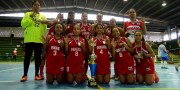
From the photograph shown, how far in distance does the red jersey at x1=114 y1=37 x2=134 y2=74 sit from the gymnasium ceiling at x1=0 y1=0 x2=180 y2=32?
726 inches

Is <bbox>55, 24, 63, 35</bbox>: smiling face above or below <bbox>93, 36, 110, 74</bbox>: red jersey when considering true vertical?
above

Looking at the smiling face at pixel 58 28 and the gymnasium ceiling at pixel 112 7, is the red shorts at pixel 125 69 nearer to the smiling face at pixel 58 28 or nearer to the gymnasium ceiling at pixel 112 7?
the smiling face at pixel 58 28

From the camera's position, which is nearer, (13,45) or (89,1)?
(89,1)

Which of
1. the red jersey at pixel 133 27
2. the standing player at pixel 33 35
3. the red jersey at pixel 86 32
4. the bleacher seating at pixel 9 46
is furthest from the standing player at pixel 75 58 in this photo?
the bleacher seating at pixel 9 46

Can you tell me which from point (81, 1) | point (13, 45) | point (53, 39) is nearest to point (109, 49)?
point (53, 39)

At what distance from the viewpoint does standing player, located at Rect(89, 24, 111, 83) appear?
4.38 m

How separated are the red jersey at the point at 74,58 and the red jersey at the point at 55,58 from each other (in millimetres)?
151

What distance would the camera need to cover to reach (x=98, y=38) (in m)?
4.54

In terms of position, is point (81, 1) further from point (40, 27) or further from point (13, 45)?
point (40, 27)

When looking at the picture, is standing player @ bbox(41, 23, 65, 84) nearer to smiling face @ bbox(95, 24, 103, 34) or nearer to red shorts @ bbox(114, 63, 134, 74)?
smiling face @ bbox(95, 24, 103, 34)

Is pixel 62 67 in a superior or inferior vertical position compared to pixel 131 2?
inferior

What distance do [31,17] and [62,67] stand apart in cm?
147

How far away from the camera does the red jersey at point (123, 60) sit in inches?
175

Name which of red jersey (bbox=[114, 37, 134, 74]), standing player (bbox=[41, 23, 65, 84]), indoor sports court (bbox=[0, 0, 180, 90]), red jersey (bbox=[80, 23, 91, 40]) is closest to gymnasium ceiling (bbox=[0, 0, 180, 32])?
red jersey (bbox=[80, 23, 91, 40])
